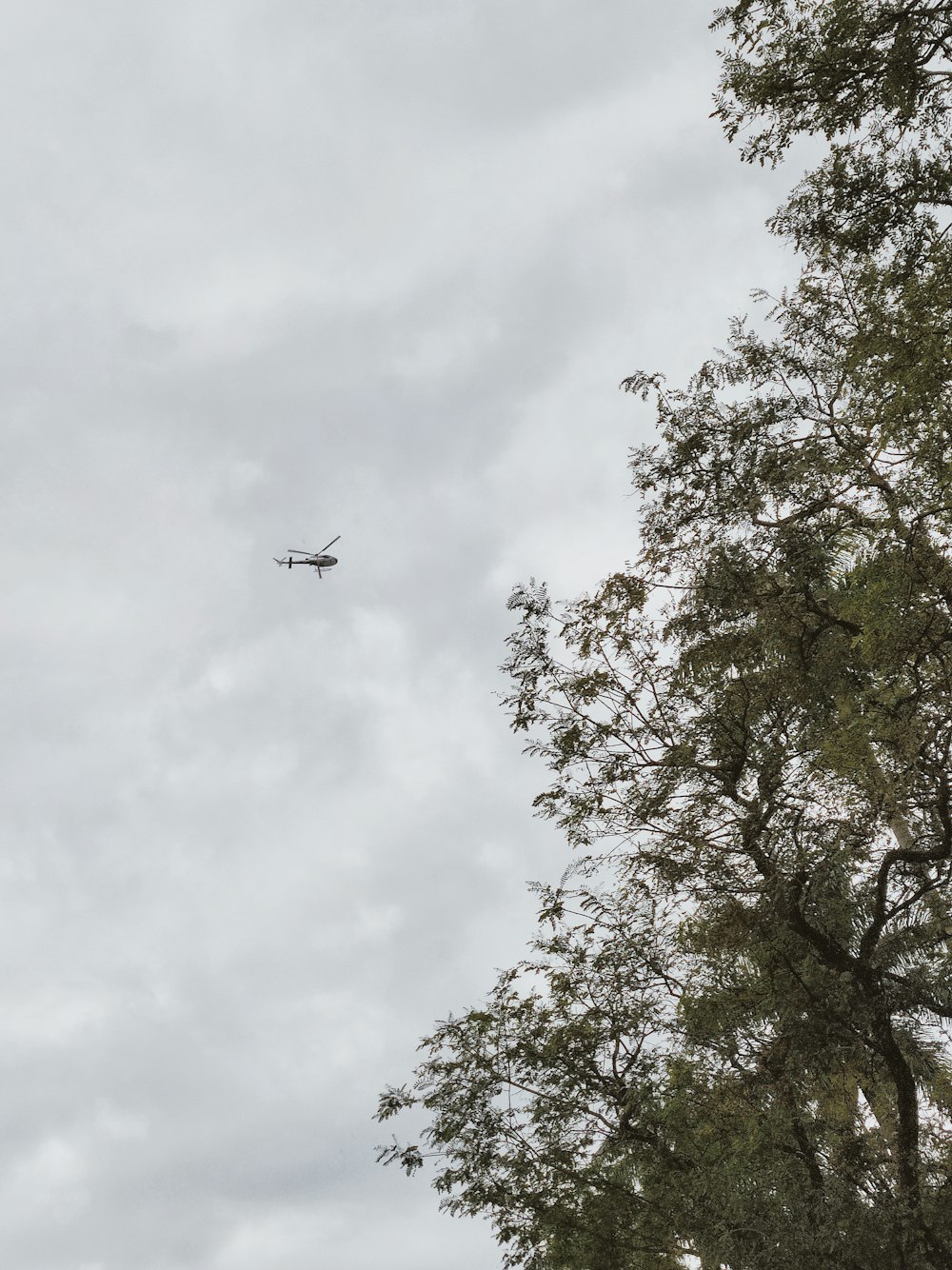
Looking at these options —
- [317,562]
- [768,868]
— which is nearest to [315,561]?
[317,562]

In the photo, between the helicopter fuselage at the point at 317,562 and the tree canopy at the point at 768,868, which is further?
the helicopter fuselage at the point at 317,562

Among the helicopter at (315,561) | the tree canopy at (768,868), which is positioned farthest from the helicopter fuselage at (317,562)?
the tree canopy at (768,868)

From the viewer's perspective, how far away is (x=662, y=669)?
12.0 metres

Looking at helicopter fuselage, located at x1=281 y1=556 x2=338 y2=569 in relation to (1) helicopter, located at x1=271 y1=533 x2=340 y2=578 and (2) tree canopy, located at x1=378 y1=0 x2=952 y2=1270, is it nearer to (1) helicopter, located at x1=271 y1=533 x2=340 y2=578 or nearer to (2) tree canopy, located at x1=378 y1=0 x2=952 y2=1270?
(1) helicopter, located at x1=271 y1=533 x2=340 y2=578

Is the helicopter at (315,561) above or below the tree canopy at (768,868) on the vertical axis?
above

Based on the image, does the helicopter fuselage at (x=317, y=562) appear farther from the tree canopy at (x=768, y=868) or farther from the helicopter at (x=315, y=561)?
the tree canopy at (x=768, y=868)

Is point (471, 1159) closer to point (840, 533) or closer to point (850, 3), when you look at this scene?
point (840, 533)

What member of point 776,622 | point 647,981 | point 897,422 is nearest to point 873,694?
point 776,622

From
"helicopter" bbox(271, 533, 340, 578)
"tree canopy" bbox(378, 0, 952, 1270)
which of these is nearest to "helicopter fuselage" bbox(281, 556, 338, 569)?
"helicopter" bbox(271, 533, 340, 578)

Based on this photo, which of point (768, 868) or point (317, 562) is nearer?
point (768, 868)

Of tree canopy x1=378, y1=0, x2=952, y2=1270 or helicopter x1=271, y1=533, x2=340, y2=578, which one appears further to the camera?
helicopter x1=271, y1=533, x2=340, y2=578

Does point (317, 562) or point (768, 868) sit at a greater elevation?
point (317, 562)

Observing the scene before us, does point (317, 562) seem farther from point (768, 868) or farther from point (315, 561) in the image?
point (768, 868)

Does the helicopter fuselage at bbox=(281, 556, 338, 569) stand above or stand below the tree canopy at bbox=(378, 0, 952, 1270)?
above
